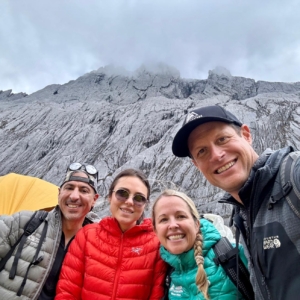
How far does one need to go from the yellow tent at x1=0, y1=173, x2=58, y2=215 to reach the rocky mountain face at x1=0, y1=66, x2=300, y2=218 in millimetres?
20239

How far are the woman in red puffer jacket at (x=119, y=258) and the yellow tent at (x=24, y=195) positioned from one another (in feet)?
21.5

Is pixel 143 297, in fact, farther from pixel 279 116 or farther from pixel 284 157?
pixel 279 116

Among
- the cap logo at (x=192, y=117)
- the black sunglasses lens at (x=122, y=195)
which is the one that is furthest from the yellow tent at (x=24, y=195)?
the cap logo at (x=192, y=117)

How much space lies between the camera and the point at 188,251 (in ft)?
12.7

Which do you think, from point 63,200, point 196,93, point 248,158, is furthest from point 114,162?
point 196,93

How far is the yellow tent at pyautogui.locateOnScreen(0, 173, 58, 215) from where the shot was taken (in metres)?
10.1

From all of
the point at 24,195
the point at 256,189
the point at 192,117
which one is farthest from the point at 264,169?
the point at 24,195

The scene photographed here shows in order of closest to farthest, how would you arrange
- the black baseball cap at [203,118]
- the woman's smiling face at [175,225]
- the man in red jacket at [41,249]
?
1. the black baseball cap at [203,118]
2. the woman's smiling face at [175,225]
3. the man in red jacket at [41,249]

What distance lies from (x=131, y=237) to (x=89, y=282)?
107 centimetres

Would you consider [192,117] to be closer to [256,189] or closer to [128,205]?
[256,189]

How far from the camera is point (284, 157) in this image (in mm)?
2684

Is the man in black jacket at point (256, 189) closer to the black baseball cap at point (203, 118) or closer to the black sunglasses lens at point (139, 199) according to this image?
the black baseball cap at point (203, 118)

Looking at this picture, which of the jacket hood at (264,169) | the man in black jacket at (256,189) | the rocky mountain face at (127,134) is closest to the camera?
the man in black jacket at (256,189)

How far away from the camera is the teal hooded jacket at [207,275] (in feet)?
11.2
